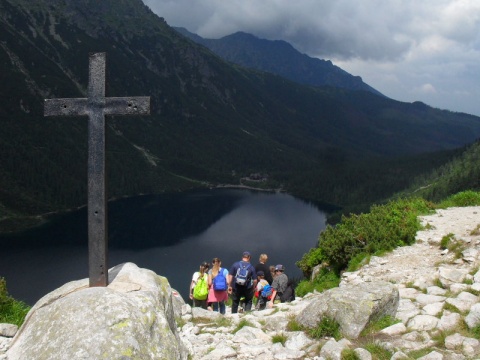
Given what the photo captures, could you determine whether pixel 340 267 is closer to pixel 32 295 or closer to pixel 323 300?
pixel 323 300

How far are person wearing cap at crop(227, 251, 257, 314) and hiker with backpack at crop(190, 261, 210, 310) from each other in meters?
0.88

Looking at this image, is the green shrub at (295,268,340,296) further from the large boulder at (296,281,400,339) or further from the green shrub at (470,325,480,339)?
the green shrub at (470,325,480,339)

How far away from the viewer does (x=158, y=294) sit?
8.58m

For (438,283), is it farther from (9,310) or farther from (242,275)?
(9,310)

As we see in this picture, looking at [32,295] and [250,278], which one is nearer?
[250,278]

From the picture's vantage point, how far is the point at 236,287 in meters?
15.0

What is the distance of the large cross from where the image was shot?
8883 millimetres

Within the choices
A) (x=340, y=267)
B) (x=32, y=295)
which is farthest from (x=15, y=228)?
(x=340, y=267)

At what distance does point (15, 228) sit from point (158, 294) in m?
177

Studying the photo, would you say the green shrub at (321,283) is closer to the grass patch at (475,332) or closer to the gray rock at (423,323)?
the gray rock at (423,323)

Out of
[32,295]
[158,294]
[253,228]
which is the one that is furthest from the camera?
[253,228]

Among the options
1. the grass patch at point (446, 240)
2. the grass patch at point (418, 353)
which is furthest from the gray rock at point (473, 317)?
the grass patch at point (446, 240)

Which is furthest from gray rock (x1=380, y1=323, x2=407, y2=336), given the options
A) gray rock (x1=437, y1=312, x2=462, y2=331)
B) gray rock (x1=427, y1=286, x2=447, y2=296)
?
gray rock (x1=427, y1=286, x2=447, y2=296)

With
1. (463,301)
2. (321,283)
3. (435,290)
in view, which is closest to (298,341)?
(463,301)
